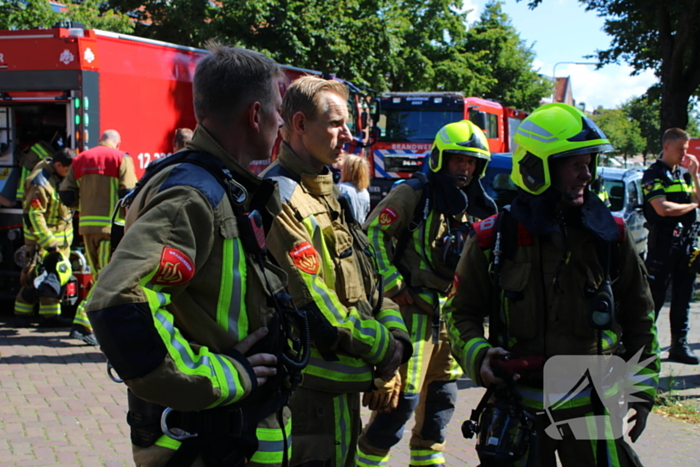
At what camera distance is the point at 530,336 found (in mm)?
2902

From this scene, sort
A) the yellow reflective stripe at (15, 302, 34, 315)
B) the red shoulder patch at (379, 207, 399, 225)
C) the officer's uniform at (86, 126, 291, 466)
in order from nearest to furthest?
the officer's uniform at (86, 126, 291, 466) < the red shoulder patch at (379, 207, 399, 225) < the yellow reflective stripe at (15, 302, 34, 315)

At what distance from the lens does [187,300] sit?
75.8 inches

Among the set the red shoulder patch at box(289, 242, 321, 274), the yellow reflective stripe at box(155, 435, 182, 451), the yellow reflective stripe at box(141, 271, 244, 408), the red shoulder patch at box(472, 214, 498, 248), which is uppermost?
the red shoulder patch at box(472, 214, 498, 248)

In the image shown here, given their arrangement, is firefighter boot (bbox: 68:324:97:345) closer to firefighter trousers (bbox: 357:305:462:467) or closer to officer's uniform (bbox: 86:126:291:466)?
firefighter trousers (bbox: 357:305:462:467)

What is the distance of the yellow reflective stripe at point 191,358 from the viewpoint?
5.74 feet

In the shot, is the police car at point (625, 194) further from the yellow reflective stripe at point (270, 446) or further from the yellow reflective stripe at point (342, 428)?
the yellow reflective stripe at point (270, 446)

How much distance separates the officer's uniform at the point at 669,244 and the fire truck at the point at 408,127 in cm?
1226

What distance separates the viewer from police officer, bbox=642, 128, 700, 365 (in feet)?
24.5

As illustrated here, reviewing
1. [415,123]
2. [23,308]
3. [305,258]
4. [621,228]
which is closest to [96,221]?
[23,308]

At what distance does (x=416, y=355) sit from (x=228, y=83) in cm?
245

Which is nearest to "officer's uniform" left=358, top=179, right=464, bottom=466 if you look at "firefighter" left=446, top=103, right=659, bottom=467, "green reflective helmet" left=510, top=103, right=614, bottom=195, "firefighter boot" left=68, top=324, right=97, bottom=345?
"firefighter" left=446, top=103, right=659, bottom=467

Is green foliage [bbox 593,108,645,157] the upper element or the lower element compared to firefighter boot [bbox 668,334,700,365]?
upper

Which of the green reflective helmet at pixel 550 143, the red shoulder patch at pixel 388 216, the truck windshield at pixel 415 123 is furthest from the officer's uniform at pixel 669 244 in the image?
the truck windshield at pixel 415 123

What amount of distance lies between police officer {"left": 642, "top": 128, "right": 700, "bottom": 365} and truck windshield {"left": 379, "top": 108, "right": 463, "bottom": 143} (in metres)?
12.5
